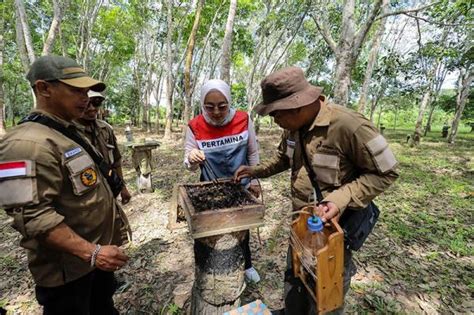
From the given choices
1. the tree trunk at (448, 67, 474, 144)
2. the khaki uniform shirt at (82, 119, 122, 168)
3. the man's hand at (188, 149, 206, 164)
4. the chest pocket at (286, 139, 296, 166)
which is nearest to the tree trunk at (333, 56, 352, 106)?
the chest pocket at (286, 139, 296, 166)

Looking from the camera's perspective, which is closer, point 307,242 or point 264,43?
point 307,242

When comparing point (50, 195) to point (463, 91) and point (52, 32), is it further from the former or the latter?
point (463, 91)

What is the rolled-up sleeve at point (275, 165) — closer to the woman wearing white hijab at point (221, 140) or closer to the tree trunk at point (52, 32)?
the woman wearing white hijab at point (221, 140)

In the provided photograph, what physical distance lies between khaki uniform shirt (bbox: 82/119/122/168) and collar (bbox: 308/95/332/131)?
2.06m

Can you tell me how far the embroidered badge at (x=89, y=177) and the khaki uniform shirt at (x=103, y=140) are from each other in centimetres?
76

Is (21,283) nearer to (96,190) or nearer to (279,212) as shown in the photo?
(96,190)

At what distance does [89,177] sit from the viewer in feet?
5.76

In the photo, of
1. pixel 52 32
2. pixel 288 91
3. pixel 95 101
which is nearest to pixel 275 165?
pixel 288 91

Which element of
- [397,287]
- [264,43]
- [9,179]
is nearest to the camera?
[9,179]

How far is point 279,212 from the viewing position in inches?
214

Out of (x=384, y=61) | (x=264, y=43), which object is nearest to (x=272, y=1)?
(x=264, y=43)

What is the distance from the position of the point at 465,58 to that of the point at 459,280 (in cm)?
1395

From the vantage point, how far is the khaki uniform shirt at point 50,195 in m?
1.41

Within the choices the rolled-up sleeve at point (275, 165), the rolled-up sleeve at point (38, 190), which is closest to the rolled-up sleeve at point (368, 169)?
the rolled-up sleeve at point (275, 165)
